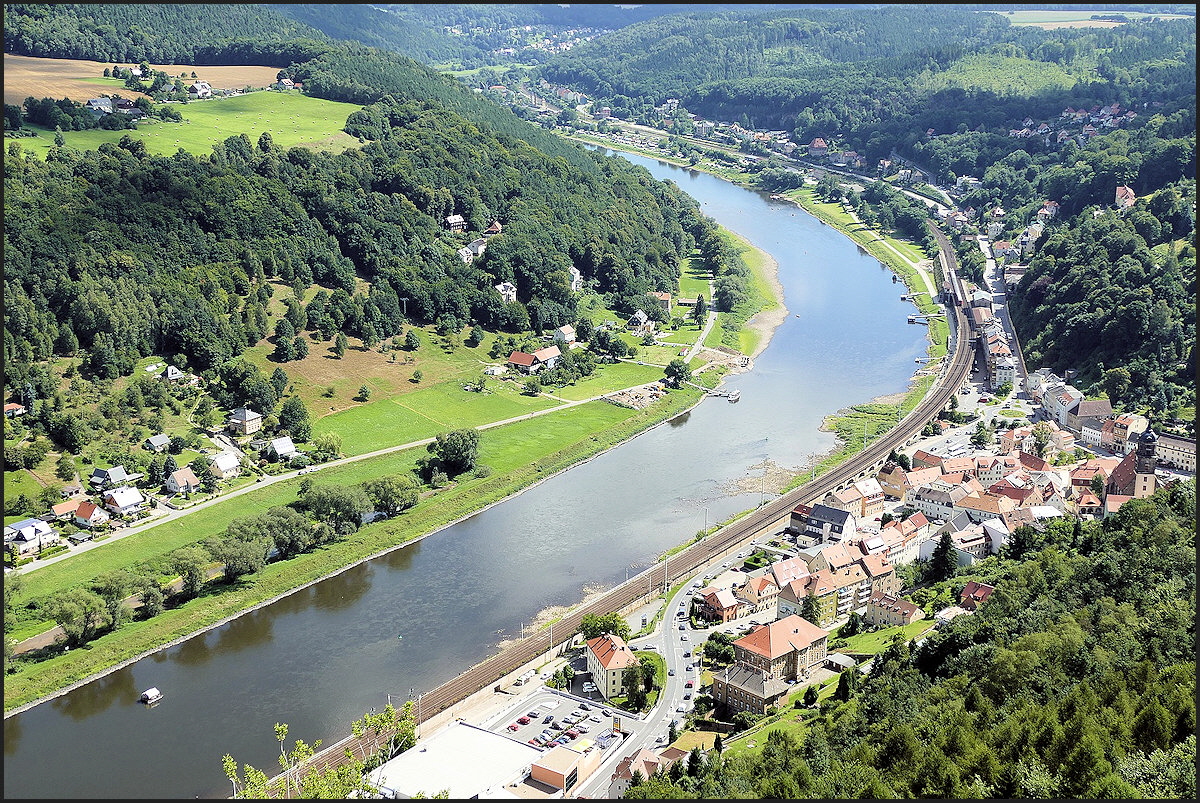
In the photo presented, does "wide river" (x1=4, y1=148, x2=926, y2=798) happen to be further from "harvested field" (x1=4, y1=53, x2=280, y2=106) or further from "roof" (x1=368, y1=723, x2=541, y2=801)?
"harvested field" (x1=4, y1=53, x2=280, y2=106)

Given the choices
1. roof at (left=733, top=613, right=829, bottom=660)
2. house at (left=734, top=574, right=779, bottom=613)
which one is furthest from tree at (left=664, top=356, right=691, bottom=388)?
roof at (left=733, top=613, right=829, bottom=660)

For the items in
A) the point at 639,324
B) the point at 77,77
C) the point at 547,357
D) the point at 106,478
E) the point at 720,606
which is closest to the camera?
the point at 720,606

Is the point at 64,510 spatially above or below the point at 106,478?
below

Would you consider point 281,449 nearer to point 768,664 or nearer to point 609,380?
point 609,380

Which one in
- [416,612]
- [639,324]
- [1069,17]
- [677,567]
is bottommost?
[416,612]

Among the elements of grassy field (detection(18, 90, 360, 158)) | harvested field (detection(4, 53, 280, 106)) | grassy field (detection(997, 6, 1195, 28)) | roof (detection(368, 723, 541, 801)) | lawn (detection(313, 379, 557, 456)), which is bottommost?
lawn (detection(313, 379, 557, 456))

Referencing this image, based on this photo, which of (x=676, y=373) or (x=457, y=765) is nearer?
(x=457, y=765)

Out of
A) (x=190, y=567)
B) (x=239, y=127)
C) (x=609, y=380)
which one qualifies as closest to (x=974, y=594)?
(x=190, y=567)

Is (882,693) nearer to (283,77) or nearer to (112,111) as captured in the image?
(112,111)

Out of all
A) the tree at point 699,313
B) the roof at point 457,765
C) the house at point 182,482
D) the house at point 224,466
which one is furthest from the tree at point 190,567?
the tree at point 699,313
